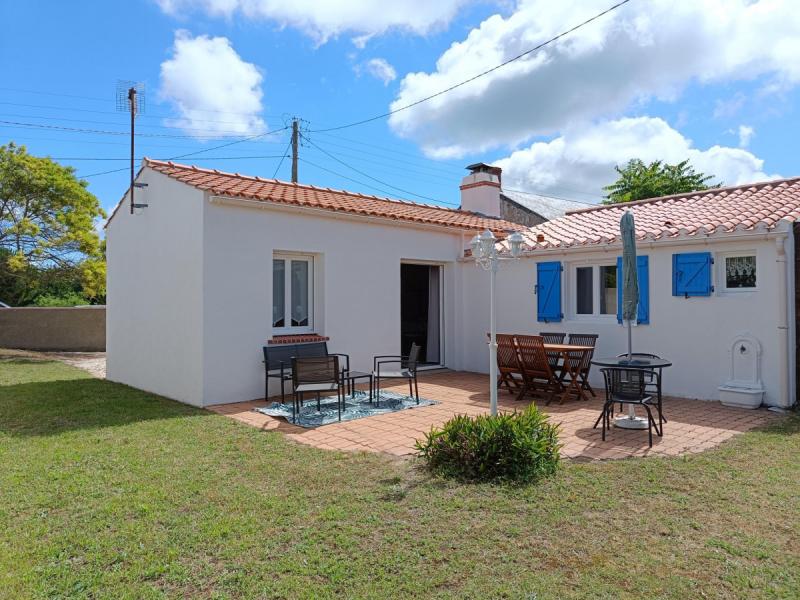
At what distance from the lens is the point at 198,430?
262 inches

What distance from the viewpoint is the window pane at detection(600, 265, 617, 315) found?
9961 mm

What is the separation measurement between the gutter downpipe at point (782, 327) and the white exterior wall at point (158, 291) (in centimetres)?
842

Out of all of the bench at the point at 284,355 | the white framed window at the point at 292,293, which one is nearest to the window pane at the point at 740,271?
the bench at the point at 284,355

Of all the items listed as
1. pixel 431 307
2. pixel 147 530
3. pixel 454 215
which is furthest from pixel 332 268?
pixel 147 530

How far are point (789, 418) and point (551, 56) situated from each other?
713cm

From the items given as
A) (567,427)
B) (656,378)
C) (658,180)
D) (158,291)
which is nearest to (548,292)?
(656,378)

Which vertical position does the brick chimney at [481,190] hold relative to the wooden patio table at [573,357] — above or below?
above

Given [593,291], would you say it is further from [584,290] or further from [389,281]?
[389,281]

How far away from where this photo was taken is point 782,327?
759cm

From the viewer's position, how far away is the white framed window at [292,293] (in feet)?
30.8

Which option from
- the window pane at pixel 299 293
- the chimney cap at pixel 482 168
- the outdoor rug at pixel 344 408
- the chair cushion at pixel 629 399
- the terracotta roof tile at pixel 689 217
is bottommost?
the outdoor rug at pixel 344 408

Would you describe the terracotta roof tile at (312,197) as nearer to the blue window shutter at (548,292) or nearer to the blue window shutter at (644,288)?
the blue window shutter at (548,292)

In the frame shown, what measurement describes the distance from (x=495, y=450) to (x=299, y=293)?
5.79 metres

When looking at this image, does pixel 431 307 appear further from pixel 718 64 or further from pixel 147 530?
pixel 147 530
